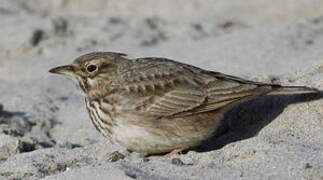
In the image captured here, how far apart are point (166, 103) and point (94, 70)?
31.8 inches

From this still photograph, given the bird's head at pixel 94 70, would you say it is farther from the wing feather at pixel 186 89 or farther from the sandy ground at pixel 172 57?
the sandy ground at pixel 172 57

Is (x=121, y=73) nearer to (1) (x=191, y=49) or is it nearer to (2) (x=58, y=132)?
(2) (x=58, y=132)

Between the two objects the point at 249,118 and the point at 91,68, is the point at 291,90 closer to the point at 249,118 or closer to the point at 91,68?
the point at 249,118

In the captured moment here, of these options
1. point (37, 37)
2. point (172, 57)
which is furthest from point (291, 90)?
point (37, 37)

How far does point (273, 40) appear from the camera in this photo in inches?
399

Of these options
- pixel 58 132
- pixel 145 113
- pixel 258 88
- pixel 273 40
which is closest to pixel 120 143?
pixel 145 113

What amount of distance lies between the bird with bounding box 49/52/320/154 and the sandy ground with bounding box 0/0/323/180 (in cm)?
18

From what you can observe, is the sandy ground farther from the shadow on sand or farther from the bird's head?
the bird's head

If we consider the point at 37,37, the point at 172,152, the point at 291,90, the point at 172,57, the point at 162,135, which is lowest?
the point at 172,152

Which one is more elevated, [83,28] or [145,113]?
[83,28]

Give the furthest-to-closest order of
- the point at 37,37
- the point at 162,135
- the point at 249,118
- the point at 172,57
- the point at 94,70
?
the point at 37,37 < the point at 172,57 < the point at 249,118 < the point at 94,70 < the point at 162,135

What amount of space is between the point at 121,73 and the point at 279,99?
1414mm

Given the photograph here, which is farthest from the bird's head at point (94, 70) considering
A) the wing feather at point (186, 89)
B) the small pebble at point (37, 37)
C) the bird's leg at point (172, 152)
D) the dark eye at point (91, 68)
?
the small pebble at point (37, 37)

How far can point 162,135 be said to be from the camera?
6.59m
